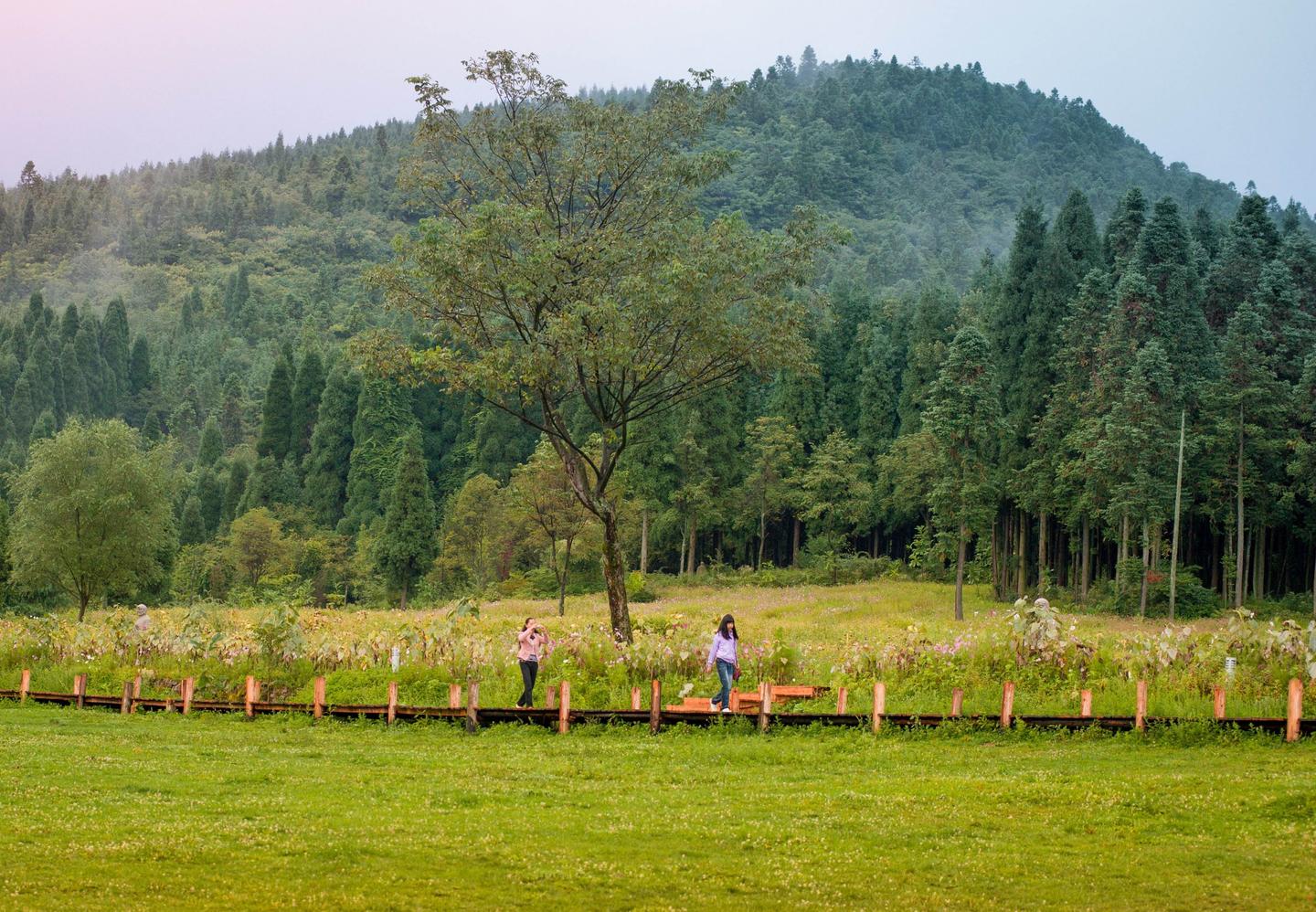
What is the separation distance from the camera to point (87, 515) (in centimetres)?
5534

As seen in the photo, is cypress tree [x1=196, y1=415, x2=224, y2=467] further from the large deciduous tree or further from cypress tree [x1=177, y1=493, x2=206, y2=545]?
the large deciduous tree

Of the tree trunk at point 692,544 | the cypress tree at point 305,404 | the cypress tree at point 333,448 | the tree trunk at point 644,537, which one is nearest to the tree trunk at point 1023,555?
the tree trunk at point 692,544

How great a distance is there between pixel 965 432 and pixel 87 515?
36.0 m

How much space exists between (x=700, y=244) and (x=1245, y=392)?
2804cm

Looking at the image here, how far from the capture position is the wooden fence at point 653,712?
1889 centimetres

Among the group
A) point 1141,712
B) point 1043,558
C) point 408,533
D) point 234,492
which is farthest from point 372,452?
point 1141,712

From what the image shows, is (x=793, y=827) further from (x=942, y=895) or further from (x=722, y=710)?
(x=722, y=710)

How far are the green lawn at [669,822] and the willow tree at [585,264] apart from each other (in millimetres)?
12281

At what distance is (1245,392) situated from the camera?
50.1 metres

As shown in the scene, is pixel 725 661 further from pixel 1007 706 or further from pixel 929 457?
pixel 929 457

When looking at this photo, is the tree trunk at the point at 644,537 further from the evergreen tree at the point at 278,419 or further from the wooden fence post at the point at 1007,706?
the wooden fence post at the point at 1007,706

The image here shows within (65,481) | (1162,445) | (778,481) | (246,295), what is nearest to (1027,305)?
(1162,445)

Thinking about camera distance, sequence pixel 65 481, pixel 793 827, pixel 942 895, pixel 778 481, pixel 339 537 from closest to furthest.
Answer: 1. pixel 942 895
2. pixel 793 827
3. pixel 65 481
4. pixel 778 481
5. pixel 339 537

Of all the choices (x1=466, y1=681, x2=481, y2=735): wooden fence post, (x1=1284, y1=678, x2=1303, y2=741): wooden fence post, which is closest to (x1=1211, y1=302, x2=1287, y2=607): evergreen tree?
(x1=1284, y1=678, x2=1303, y2=741): wooden fence post
